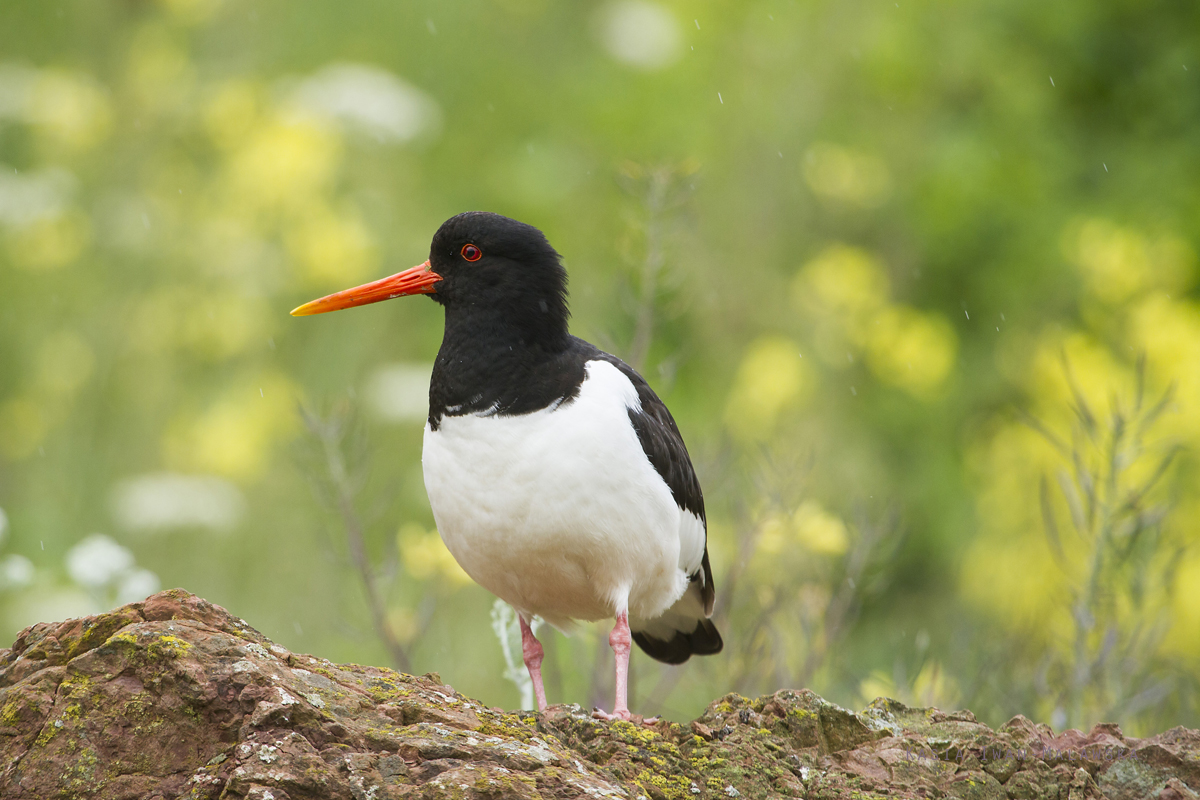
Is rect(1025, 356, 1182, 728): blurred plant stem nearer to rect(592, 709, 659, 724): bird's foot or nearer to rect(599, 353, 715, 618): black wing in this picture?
rect(599, 353, 715, 618): black wing

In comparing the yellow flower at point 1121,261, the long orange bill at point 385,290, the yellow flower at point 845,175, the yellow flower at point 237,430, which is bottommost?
the yellow flower at point 237,430

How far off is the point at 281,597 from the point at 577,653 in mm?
2373

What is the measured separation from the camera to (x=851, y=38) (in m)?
9.63

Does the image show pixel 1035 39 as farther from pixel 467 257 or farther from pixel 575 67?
pixel 467 257

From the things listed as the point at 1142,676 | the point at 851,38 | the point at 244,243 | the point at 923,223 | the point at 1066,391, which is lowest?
the point at 1142,676

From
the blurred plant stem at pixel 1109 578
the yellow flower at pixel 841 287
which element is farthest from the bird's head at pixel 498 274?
the yellow flower at pixel 841 287

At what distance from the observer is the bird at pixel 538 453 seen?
3494 millimetres

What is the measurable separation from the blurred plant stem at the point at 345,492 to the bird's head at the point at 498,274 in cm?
71

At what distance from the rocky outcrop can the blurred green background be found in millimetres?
1348

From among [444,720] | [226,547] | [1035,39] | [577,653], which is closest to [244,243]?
[226,547]

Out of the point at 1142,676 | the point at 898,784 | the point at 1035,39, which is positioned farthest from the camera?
the point at 1035,39

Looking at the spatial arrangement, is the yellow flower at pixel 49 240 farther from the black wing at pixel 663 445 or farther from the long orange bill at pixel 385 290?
the black wing at pixel 663 445

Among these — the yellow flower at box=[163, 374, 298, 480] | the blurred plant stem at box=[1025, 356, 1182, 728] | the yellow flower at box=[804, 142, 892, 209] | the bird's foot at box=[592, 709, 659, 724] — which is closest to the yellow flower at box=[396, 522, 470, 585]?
the bird's foot at box=[592, 709, 659, 724]

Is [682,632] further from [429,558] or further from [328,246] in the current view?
[328,246]
